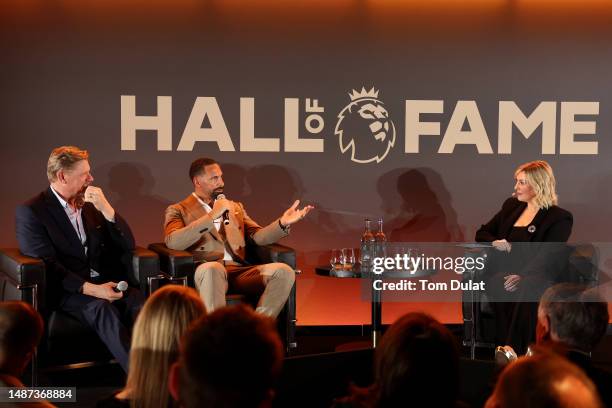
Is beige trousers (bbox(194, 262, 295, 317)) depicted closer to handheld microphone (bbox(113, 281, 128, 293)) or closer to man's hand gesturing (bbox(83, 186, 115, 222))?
handheld microphone (bbox(113, 281, 128, 293))

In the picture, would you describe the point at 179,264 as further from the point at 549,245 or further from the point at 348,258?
the point at 549,245

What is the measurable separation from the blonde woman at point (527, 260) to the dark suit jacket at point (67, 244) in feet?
8.09

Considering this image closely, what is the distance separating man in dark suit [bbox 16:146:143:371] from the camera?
421 centimetres

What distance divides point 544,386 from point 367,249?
12.9 feet

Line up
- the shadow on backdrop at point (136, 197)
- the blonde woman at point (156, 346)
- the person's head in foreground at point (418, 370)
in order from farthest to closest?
the shadow on backdrop at point (136, 197) → the blonde woman at point (156, 346) → the person's head in foreground at point (418, 370)

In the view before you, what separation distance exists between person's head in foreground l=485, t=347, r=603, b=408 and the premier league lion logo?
14.7 ft

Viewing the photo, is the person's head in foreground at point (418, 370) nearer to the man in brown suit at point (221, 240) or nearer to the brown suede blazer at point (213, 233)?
the man in brown suit at point (221, 240)

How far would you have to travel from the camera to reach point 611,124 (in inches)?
242

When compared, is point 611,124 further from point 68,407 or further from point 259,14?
point 68,407

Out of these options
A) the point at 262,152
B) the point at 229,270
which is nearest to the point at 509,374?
the point at 229,270

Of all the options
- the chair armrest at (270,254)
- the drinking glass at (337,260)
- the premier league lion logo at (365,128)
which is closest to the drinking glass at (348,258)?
the drinking glass at (337,260)

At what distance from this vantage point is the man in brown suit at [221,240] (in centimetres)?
482

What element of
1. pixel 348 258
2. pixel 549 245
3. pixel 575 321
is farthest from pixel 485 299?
pixel 575 321

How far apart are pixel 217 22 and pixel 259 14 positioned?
333 mm
